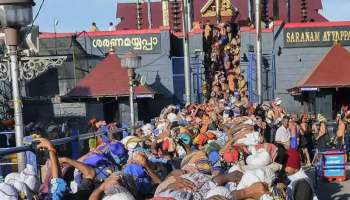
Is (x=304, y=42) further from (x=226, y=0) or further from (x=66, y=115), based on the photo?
(x=66, y=115)

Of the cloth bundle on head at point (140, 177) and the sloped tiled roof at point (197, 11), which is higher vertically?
the sloped tiled roof at point (197, 11)

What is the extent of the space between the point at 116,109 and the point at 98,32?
13.3ft

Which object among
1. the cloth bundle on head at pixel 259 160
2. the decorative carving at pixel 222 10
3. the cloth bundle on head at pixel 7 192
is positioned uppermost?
the decorative carving at pixel 222 10

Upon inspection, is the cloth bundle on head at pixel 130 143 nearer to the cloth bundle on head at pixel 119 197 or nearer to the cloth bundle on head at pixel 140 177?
the cloth bundle on head at pixel 140 177

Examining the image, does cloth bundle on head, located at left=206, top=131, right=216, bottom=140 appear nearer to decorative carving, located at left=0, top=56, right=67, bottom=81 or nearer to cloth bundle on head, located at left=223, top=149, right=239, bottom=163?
cloth bundle on head, located at left=223, top=149, right=239, bottom=163

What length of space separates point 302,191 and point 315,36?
73.8 ft

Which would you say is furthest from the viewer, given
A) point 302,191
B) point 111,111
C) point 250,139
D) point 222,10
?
point 222,10

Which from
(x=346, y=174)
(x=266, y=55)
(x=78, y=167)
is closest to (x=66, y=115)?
(x=266, y=55)

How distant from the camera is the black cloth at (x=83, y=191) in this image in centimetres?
585

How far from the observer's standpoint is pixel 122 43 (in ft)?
97.6

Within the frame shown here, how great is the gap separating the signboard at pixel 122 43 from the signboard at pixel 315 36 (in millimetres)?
5835

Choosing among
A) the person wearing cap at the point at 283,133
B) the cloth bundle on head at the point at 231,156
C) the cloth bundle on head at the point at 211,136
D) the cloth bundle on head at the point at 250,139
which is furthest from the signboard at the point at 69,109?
the cloth bundle on head at the point at 231,156

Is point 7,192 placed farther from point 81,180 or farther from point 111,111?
point 111,111

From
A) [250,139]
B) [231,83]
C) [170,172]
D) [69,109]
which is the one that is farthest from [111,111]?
[170,172]
